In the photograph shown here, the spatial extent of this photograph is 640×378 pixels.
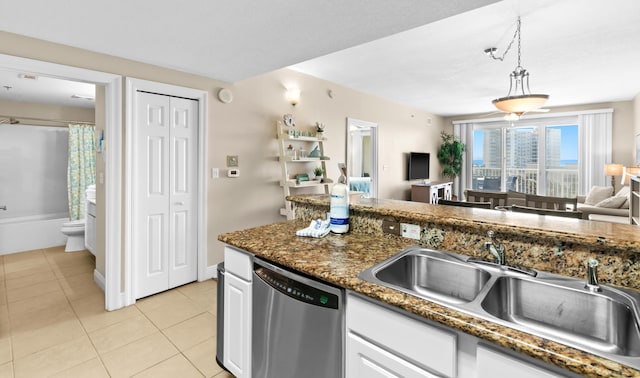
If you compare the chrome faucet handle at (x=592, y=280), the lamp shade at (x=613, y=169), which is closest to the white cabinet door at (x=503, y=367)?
the chrome faucet handle at (x=592, y=280)

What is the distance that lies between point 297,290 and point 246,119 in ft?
8.67

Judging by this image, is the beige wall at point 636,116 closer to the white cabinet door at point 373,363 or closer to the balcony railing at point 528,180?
the balcony railing at point 528,180

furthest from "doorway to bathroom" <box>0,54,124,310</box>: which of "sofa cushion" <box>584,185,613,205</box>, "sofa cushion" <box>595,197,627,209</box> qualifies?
"sofa cushion" <box>584,185,613,205</box>

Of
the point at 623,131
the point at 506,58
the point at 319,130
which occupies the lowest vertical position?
the point at 319,130

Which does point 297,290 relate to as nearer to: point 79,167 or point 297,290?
point 297,290

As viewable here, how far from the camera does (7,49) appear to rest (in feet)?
7.06

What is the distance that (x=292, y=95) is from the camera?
3850mm

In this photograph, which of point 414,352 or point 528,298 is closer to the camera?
point 414,352

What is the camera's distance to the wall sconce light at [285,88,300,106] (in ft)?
12.6

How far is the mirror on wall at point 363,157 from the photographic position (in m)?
4.83

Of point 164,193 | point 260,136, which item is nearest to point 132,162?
point 164,193

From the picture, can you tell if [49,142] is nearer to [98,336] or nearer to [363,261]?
[98,336]

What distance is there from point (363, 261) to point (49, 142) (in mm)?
Answer: 5989

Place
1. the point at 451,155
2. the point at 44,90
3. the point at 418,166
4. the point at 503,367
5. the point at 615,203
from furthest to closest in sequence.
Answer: the point at 451,155
the point at 418,166
the point at 615,203
the point at 44,90
the point at 503,367
